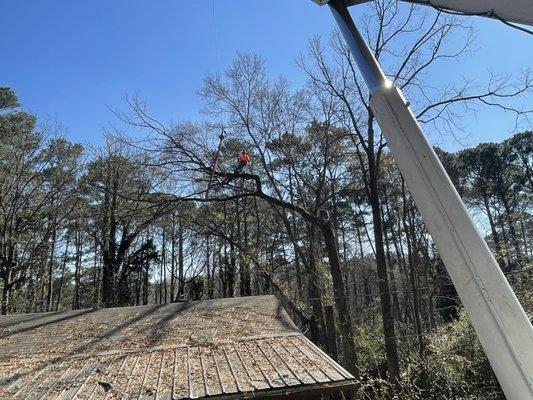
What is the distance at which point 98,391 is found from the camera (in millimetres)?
5578

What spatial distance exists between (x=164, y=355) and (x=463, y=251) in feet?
22.4

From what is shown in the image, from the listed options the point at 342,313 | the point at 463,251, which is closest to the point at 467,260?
the point at 463,251

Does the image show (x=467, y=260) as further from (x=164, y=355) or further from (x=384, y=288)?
(x=384, y=288)

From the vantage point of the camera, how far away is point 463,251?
46.1 inches

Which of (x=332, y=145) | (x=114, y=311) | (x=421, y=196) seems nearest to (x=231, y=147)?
(x=332, y=145)

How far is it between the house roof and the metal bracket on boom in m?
4.81

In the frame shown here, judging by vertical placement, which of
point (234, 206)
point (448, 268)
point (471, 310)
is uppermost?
point (234, 206)

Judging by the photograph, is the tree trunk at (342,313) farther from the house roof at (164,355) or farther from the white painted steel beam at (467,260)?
the white painted steel beam at (467,260)

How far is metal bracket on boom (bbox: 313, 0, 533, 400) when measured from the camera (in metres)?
1.04

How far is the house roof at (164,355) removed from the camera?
5.52m

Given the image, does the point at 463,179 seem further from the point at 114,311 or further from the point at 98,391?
the point at 98,391

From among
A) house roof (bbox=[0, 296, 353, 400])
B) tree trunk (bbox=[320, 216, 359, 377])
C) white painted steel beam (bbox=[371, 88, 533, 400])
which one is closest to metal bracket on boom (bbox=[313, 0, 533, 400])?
white painted steel beam (bbox=[371, 88, 533, 400])

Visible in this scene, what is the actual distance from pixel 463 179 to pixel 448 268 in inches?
1453

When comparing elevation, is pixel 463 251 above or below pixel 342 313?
above
